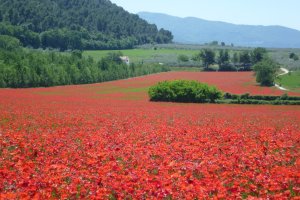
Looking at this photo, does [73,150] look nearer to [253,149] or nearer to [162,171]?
[162,171]

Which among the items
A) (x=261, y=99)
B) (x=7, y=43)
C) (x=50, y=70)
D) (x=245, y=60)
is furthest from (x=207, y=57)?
(x=261, y=99)

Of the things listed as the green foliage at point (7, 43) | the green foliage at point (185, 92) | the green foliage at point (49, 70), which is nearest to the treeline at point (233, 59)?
the green foliage at point (49, 70)

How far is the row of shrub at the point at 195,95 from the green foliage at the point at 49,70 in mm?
28866

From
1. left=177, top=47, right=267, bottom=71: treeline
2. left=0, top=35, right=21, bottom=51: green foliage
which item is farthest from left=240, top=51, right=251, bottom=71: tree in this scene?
left=0, top=35, right=21, bottom=51: green foliage

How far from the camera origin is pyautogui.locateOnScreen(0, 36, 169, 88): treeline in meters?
79.3

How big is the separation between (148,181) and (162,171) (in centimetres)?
119

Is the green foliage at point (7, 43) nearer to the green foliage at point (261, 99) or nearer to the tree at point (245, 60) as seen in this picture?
the tree at point (245, 60)

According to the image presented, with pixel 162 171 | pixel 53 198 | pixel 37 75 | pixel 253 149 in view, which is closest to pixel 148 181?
pixel 162 171

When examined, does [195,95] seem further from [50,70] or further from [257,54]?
[257,54]

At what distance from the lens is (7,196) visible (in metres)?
7.04

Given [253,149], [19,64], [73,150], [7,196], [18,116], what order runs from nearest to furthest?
[7,196] < [73,150] < [253,149] < [18,116] < [19,64]

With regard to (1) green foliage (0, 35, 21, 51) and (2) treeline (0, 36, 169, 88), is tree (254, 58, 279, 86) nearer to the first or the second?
(2) treeline (0, 36, 169, 88)

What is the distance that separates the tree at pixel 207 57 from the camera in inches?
5736

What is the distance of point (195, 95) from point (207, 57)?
3439 inches
